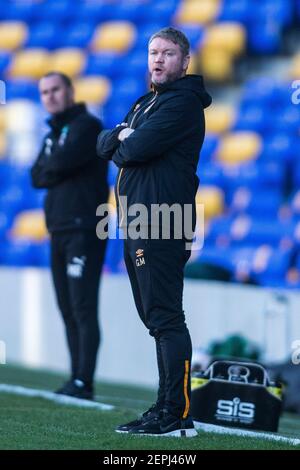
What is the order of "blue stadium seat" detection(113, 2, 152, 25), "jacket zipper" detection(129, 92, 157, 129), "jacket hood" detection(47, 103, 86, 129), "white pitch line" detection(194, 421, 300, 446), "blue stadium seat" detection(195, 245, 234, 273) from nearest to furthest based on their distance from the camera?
"white pitch line" detection(194, 421, 300, 446)
"jacket zipper" detection(129, 92, 157, 129)
"jacket hood" detection(47, 103, 86, 129)
"blue stadium seat" detection(195, 245, 234, 273)
"blue stadium seat" detection(113, 2, 152, 25)

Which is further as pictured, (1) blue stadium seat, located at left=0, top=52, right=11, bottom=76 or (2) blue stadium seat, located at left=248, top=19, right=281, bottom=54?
(1) blue stadium seat, located at left=0, top=52, right=11, bottom=76

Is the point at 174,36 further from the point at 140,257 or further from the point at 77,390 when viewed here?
the point at 77,390

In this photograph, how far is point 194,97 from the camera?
16.1 ft

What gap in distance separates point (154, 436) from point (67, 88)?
2748mm

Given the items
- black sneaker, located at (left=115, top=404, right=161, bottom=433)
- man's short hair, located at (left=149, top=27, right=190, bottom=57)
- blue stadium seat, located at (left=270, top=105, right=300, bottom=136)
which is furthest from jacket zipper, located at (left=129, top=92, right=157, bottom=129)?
blue stadium seat, located at (left=270, top=105, right=300, bottom=136)

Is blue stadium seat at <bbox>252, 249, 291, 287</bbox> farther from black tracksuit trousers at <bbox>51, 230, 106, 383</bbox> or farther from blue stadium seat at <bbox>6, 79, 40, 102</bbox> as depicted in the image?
blue stadium seat at <bbox>6, 79, 40, 102</bbox>

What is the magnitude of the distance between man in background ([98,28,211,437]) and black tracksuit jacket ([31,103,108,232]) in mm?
1740

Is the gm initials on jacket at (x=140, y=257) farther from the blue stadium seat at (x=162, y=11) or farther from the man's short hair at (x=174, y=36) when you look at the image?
the blue stadium seat at (x=162, y=11)

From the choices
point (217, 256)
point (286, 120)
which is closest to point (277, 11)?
point (286, 120)

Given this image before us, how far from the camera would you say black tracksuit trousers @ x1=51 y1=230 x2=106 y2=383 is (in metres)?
6.66

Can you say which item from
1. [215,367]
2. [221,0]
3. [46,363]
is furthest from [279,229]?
[215,367]

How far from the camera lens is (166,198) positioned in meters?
4.83

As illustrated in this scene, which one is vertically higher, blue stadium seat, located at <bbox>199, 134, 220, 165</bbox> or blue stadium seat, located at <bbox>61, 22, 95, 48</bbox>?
blue stadium seat, located at <bbox>61, 22, 95, 48</bbox>
